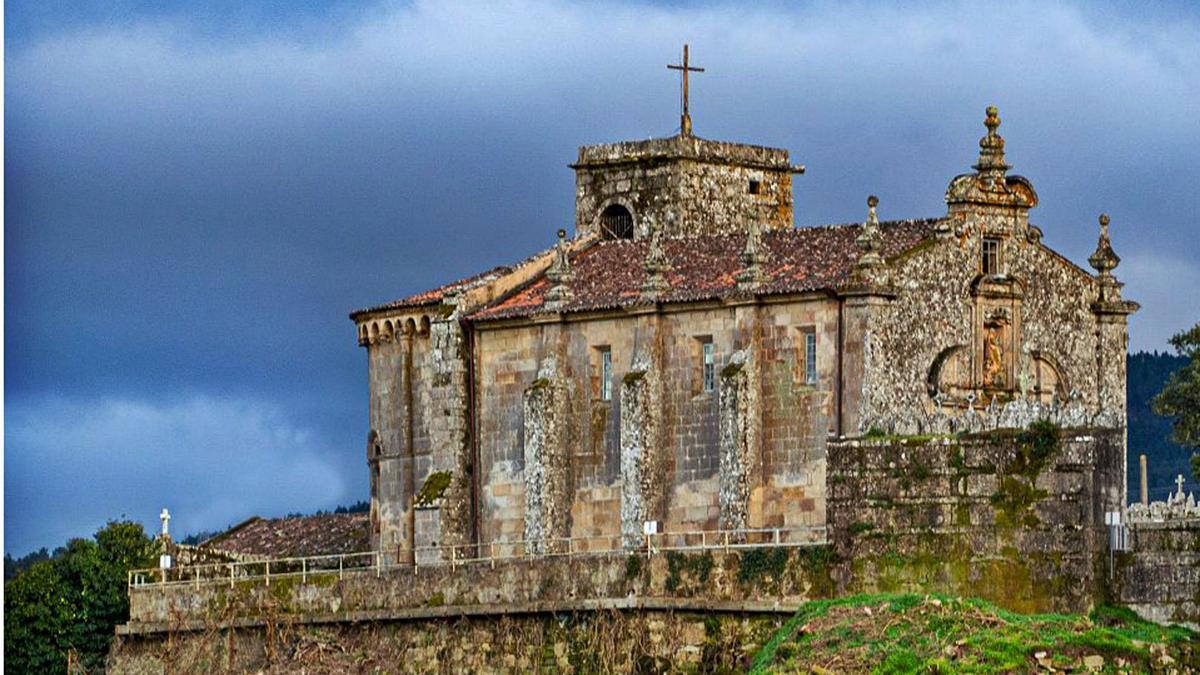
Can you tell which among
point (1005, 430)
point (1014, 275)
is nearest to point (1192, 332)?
point (1014, 275)

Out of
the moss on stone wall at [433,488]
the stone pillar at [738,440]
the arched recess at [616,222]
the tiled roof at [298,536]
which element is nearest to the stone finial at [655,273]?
the stone pillar at [738,440]

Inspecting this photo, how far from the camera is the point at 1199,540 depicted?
77.1 meters

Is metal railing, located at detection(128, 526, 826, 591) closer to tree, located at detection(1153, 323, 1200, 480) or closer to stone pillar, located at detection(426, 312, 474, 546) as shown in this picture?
stone pillar, located at detection(426, 312, 474, 546)

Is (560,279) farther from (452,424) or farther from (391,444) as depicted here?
(391,444)

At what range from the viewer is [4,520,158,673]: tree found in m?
101

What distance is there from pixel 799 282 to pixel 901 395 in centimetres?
371

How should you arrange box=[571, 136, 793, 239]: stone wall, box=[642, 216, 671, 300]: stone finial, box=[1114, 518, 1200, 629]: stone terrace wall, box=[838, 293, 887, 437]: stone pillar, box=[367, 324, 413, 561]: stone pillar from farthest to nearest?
box=[571, 136, 793, 239]: stone wall
box=[367, 324, 413, 561]: stone pillar
box=[642, 216, 671, 300]: stone finial
box=[838, 293, 887, 437]: stone pillar
box=[1114, 518, 1200, 629]: stone terrace wall

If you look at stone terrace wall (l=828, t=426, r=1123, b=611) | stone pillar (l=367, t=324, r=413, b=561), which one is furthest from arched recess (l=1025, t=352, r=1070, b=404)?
stone pillar (l=367, t=324, r=413, b=561)

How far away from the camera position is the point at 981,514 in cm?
8000

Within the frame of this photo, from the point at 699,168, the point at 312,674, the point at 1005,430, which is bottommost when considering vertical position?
the point at 312,674

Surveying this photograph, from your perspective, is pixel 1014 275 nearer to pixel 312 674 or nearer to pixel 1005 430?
pixel 1005 430

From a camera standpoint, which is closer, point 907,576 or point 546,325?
point 907,576

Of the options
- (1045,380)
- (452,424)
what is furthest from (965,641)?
(452,424)

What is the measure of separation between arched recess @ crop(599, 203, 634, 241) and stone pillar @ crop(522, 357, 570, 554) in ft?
27.0
